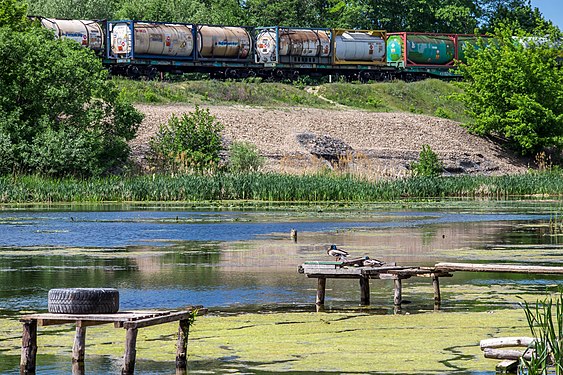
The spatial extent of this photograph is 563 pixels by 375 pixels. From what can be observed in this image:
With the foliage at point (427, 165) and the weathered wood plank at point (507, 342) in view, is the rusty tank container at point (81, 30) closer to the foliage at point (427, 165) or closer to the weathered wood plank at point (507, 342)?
the foliage at point (427, 165)

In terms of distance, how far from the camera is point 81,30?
70.9 metres

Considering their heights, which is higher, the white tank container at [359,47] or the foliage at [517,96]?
the white tank container at [359,47]

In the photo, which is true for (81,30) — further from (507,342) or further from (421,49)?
(507,342)

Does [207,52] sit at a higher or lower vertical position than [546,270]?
higher

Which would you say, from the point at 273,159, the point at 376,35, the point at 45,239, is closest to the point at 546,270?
the point at 45,239

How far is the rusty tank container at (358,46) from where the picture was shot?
3250 inches

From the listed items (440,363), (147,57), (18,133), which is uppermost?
(147,57)

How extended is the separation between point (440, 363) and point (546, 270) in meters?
5.67

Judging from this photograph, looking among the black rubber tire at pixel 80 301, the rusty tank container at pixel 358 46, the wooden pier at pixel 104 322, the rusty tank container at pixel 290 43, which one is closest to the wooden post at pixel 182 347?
the wooden pier at pixel 104 322

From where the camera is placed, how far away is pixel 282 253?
28.4m

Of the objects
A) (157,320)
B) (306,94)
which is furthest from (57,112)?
(157,320)

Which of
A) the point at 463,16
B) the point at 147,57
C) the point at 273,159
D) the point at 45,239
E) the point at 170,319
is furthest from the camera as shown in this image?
the point at 463,16

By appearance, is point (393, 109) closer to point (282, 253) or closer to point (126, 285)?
point (282, 253)

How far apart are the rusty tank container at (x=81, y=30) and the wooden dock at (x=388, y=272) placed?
5185cm
